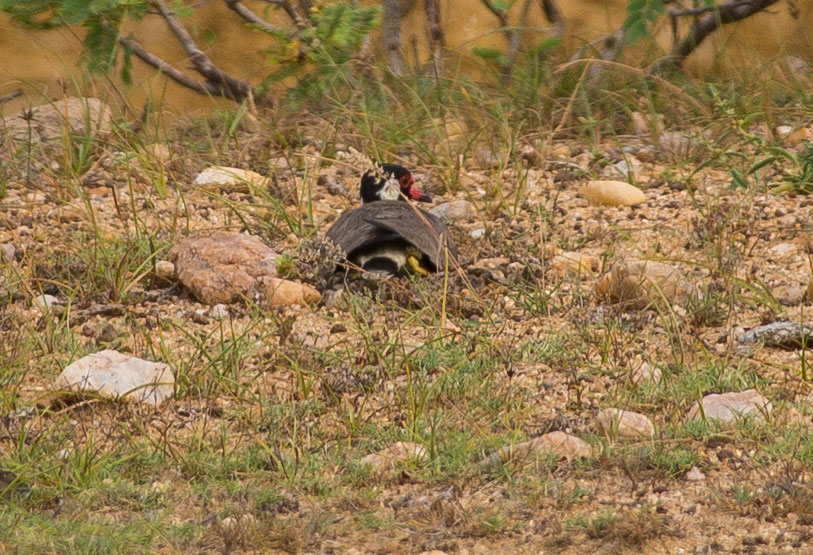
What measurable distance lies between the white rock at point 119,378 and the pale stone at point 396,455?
660mm

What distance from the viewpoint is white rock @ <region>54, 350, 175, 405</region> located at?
3.49 metres

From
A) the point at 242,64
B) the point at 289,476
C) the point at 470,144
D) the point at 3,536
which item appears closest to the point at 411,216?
the point at 470,144

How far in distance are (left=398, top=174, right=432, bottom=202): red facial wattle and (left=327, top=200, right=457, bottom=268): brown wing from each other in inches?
Result: 12.8

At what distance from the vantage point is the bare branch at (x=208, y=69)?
6.29 m

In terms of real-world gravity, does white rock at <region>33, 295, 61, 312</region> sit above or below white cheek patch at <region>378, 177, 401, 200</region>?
below

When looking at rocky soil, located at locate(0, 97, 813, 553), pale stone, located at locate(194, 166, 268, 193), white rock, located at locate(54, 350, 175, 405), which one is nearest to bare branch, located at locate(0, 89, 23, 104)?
rocky soil, located at locate(0, 97, 813, 553)

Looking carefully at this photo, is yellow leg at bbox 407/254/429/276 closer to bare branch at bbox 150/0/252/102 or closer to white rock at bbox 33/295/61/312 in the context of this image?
white rock at bbox 33/295/61/312

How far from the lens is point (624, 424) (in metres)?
3.26

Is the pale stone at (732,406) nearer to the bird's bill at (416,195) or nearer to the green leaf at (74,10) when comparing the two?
the bird's bill at (416,195)

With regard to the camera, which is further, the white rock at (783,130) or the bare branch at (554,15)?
the bare branch at (554,15)

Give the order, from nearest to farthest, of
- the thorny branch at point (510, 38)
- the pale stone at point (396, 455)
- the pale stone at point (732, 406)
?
the pale stone at point (396, 455) < the pale stone at point (732, 406) < the thorny branch at point (510, 38)

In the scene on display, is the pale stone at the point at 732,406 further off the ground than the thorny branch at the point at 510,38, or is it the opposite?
the thorny branch at the point at 510,38

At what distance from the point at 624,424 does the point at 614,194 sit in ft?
6.87

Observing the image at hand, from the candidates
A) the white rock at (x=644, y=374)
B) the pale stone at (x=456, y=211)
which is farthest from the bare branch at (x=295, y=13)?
the white rock at (x=644, y=374)
